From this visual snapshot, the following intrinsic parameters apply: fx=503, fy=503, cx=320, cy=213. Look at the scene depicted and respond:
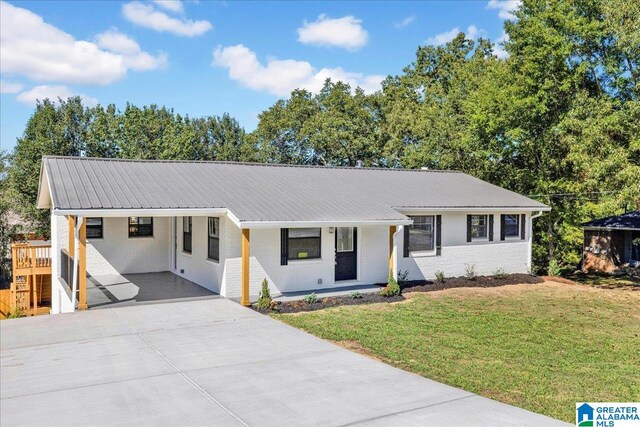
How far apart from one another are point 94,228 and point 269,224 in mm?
7684

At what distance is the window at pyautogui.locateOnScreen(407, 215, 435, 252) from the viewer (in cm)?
1633

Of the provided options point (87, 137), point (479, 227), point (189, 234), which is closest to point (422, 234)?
point (479, 227)

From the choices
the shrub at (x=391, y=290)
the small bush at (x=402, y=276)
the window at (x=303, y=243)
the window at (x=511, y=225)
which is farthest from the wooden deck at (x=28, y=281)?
the window at (x=511, y=225)

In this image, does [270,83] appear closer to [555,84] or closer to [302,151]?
[302,151]

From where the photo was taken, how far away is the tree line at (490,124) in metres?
18.2

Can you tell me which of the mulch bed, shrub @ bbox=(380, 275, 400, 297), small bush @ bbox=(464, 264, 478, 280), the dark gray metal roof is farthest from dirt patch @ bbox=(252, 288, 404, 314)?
small bush @ bbox=(464, 264, 478, 280)

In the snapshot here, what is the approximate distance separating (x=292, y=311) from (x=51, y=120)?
26319 mm

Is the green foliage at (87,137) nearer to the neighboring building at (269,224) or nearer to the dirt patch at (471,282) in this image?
the neighboring building at (269,224)

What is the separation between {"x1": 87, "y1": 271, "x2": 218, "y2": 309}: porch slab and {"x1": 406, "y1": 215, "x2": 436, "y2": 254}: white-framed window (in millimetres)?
6640

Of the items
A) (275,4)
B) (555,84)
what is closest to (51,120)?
(275,4)

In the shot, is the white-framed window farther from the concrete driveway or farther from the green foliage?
the green foliage

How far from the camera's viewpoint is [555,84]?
20609 millimetres

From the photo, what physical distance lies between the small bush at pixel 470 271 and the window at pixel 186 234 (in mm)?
9237

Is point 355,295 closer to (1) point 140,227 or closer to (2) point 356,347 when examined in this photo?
(2) point 356,347
